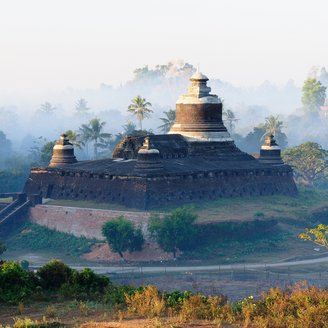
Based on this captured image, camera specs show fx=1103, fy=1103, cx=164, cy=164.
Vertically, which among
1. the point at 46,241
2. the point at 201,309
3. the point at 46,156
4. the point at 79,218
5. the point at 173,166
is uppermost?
the point at 46,156

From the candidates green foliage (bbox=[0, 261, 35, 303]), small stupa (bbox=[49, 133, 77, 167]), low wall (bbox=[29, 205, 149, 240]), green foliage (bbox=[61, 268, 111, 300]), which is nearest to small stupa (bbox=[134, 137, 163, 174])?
low wall (bbox=[29, 205, 149, 240])

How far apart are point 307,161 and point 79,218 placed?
43.0 meters

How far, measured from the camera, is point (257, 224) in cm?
7844

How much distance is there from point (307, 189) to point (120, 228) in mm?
30159

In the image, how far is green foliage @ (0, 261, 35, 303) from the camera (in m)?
35.3

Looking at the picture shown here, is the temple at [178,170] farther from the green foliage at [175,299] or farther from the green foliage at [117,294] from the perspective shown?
the green foliage at [175,299]

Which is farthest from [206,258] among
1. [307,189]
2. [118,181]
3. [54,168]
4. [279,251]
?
[307,189]

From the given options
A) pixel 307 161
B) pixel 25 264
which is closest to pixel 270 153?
pixel 307 161

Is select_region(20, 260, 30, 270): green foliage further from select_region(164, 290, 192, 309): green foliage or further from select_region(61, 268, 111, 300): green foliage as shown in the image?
select_region(164, 290, 192, 309): green foliage

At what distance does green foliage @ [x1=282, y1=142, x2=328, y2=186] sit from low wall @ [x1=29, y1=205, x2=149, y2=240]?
39.0 m

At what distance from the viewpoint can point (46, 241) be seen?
80.0 m

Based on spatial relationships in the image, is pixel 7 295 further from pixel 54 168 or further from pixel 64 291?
pixel 54 168

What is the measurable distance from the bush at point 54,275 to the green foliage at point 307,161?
7904 cm

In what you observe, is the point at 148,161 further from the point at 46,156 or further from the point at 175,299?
the point at 175,299
